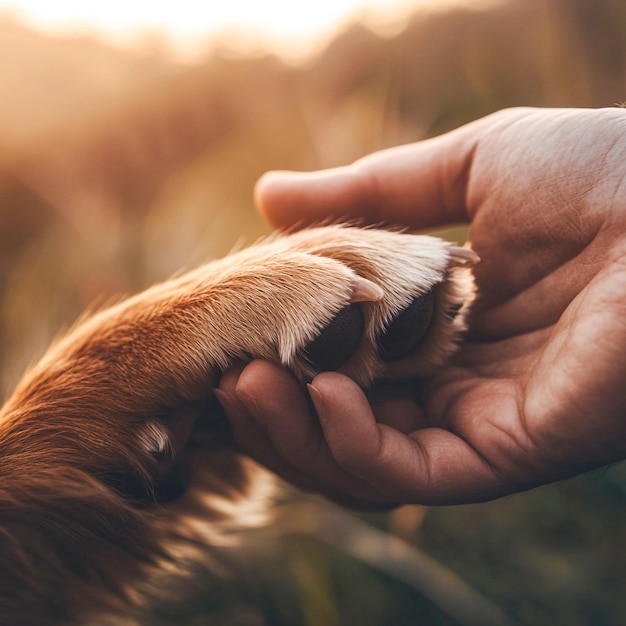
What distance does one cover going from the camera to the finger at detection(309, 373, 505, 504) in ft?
3.03

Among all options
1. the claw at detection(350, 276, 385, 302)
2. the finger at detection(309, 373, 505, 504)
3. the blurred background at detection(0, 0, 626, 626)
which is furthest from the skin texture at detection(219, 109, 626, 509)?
the blurred background at detection(0, 0, 626, 626)

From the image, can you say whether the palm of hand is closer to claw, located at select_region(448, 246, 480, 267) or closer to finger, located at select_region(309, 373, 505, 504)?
finger, located at select_region(309, 373, 505, 504)

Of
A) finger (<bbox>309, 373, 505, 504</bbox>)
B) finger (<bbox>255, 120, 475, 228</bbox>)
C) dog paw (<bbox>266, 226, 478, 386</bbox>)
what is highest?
finger (<bbox>255, 120, 475, 228</bbox>)

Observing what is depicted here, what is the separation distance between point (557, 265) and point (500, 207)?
0.17m

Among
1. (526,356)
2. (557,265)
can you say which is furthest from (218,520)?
(557,265)

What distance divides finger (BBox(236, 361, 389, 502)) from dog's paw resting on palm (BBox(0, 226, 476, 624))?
0.11 ft

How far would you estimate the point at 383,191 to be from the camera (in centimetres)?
146

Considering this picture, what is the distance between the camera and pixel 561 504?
1.93 meters

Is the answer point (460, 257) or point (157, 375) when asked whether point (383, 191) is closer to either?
point (460, 257)

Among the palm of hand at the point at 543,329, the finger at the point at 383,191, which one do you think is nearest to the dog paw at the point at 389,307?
the palm of hand at the point at 543,329

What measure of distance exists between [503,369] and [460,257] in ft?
0.90

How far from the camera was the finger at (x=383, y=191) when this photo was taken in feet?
4.63

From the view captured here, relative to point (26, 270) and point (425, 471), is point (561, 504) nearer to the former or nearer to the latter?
point (425, 471)

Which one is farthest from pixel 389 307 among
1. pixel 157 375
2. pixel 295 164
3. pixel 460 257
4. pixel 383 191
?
pixel 295 164
